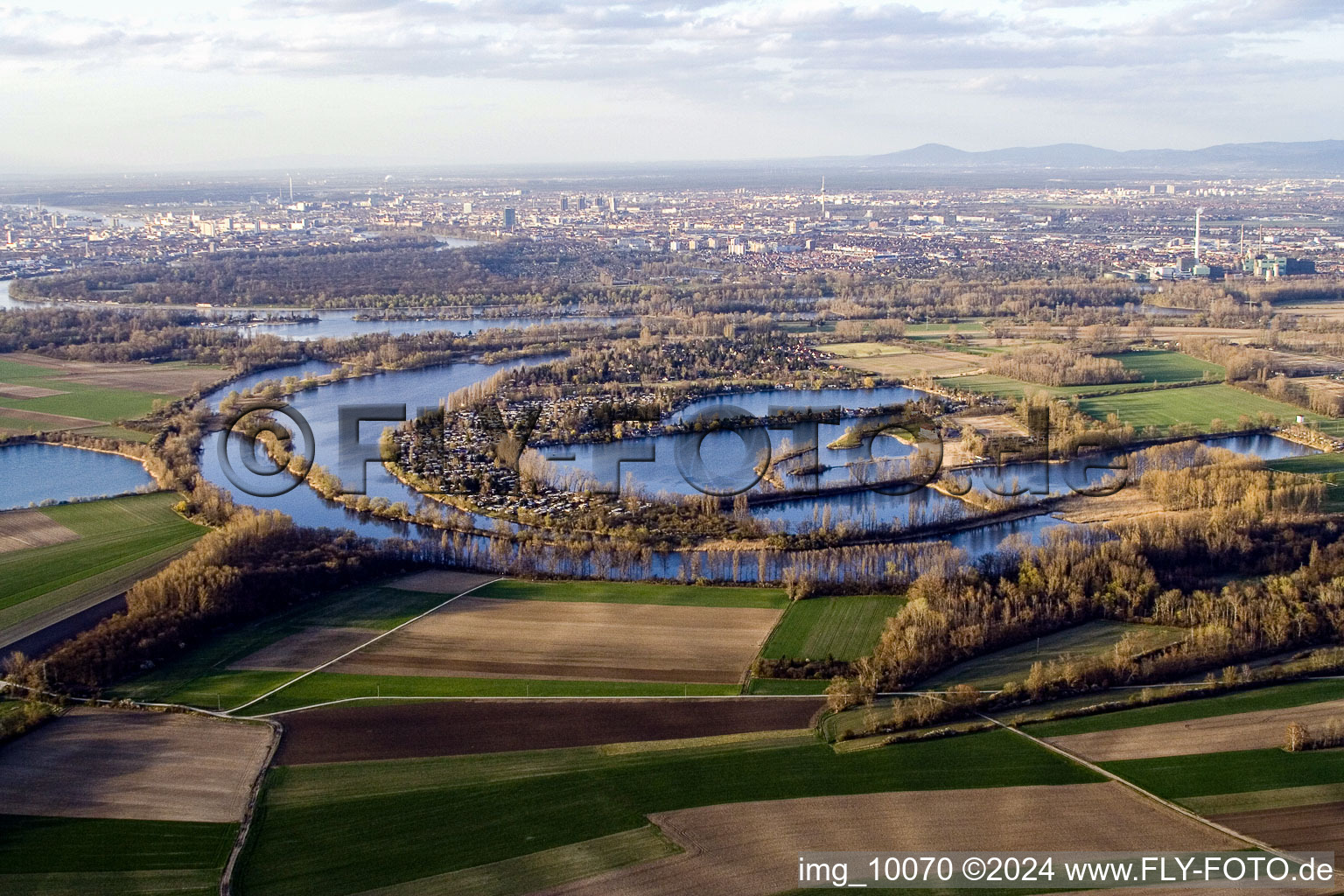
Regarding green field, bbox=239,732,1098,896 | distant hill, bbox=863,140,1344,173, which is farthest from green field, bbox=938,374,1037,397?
distant hill, bbox=863,140,1344,173

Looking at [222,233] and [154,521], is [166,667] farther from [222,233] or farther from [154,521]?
[222,233]

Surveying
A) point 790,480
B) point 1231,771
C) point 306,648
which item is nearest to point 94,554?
point 306,648

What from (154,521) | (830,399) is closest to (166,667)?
(154,521)

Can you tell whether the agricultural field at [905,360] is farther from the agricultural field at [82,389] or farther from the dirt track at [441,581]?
the dirt track at [441,581]

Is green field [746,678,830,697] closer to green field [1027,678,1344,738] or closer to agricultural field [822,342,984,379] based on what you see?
green field [1027,678,1344,738]

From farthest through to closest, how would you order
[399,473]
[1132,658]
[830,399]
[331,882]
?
[830,399], [399,473], [1132,658], [331,882]

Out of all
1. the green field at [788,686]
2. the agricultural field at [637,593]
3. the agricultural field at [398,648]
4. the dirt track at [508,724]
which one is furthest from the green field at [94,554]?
the green field at [788,686]

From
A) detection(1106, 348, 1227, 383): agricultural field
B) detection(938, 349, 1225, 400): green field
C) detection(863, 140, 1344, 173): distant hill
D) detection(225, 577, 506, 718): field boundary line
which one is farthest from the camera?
detection(863, 140, 1344, 173): distant hill
